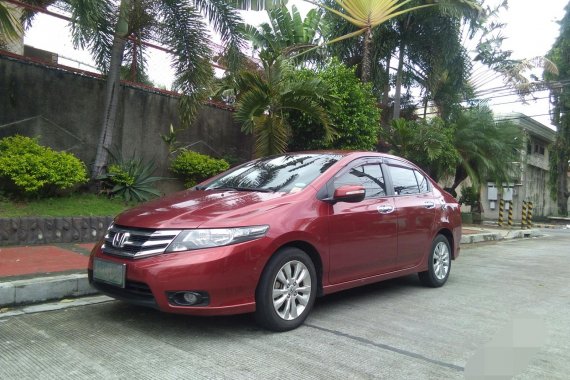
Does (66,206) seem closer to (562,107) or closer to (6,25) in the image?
(6,25)

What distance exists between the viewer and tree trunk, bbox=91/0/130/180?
8.62m

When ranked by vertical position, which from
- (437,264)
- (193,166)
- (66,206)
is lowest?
(437,264)

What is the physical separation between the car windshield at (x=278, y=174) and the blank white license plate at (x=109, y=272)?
1.40m

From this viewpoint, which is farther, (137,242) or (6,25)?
(6,25)

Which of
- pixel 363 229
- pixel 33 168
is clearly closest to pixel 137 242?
pixel 363 229

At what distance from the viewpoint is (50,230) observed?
702 centimetres

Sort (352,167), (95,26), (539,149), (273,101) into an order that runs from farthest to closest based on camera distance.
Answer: (539,149)
(273,101)
(95,26)
(352,167)

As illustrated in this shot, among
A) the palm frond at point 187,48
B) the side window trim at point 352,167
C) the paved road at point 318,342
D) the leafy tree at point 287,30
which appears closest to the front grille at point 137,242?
the paved road at point 318,342

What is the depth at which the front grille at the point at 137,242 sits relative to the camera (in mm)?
3764

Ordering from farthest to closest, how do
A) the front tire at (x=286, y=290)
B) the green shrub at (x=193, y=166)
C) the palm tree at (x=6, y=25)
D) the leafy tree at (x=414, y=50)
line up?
the leafy tree at (x=414, y=50) → the green shrub at (x=193, y=166) → the palm tree at (x=6, y=25) → the front tire at (x=286, y=290)

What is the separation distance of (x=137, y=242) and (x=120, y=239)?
0.23 meters

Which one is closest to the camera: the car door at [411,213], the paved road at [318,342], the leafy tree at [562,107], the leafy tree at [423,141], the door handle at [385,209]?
the paved road at [318,342]

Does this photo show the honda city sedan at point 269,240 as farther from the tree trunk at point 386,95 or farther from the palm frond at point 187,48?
the tree trunk at point 386,95

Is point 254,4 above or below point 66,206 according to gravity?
above
